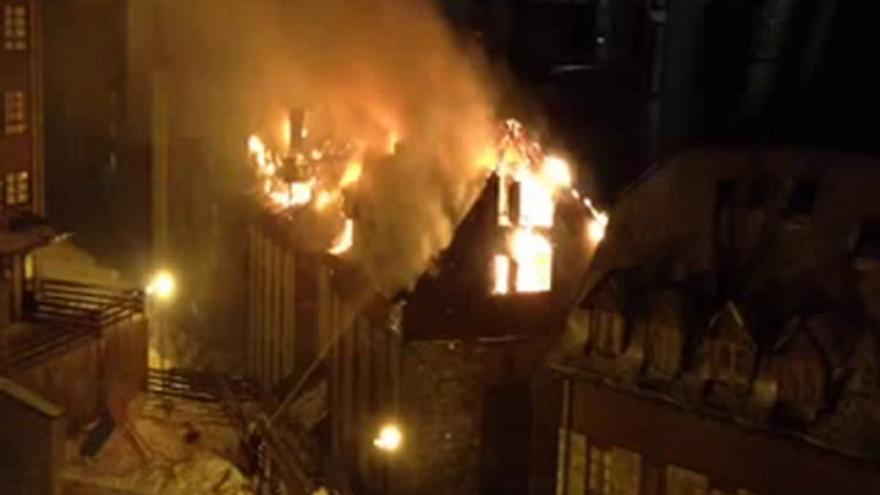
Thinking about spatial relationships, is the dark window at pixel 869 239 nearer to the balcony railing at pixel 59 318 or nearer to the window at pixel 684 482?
the window at pixel 684 482

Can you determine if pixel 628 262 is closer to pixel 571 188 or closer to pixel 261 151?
pixel 571 188

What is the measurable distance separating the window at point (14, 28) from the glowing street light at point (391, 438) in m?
25.7

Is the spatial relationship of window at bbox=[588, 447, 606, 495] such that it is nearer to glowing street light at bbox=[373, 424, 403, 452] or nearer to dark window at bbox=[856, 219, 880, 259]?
glowing street light at bbox=[373, 424, 403, 452]

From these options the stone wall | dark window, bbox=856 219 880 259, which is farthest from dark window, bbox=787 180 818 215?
the stone wall

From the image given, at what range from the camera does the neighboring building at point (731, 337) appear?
24797 mm

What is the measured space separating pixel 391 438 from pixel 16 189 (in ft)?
81.2

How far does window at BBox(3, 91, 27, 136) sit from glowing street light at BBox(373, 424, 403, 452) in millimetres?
24620

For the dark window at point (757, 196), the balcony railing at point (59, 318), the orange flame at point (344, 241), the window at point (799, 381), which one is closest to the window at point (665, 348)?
the window at point (799, 381)

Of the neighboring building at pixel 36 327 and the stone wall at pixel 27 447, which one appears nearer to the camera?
the stone wall at pixel 27 447

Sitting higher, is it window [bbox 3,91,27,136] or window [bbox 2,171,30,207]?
window [bbox 3,91,27,136]

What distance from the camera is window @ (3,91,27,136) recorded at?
1967 inches

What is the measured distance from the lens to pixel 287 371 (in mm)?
45219

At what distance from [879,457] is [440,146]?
73.9ft

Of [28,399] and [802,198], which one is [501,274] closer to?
[802,198]
